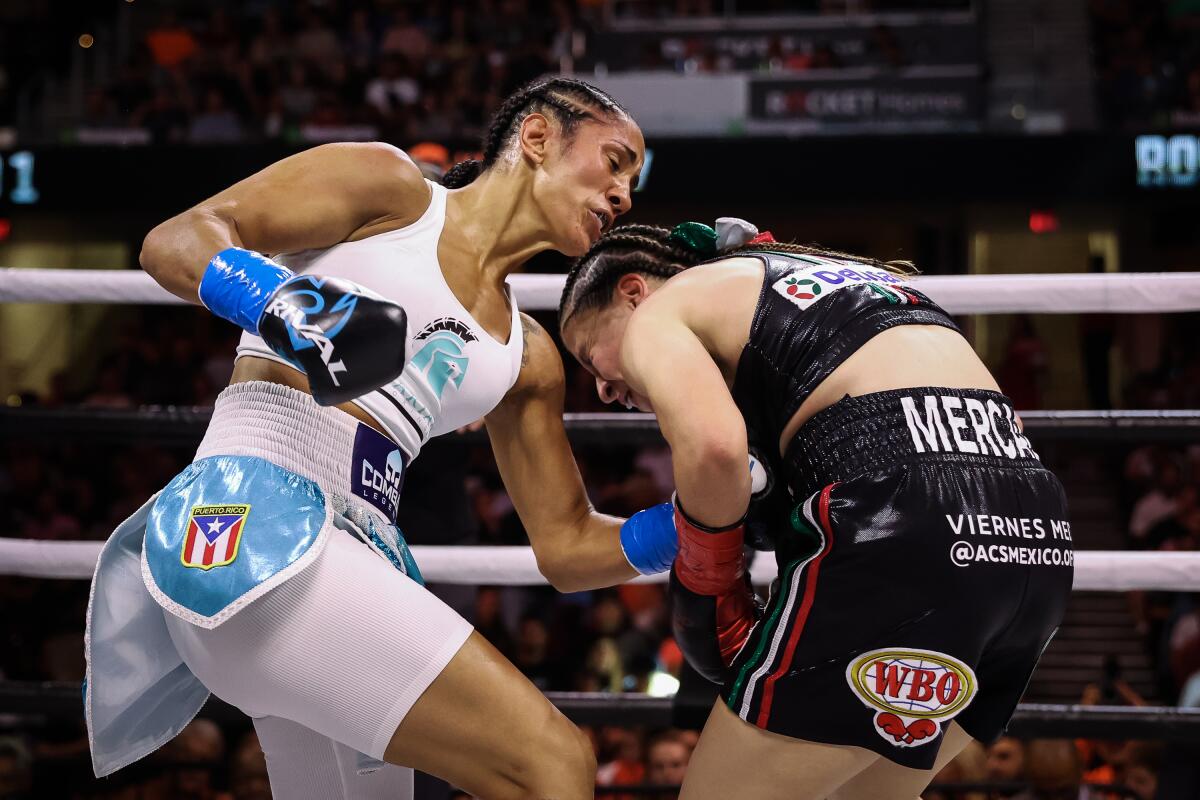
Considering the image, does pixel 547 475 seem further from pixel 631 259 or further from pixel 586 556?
pixel 631 259

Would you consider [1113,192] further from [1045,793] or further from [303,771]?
[303,771]

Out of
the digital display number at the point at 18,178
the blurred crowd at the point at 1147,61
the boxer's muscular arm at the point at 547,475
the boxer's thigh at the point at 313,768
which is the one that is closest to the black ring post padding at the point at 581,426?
the boxer's muscular arm at the point at 547,475

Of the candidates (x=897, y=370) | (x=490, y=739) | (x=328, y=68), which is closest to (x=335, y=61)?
(x=328, y=68)

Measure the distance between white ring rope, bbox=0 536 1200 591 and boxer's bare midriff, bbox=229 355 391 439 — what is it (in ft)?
2.13

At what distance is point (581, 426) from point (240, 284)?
110 centimetres

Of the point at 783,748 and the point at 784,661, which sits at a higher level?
the point at 784,661

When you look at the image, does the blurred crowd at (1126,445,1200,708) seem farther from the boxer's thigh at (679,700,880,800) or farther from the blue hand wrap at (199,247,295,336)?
the blue hand wrap at (199,247,295,336)

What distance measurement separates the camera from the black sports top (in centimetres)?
158

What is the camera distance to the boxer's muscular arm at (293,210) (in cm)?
153

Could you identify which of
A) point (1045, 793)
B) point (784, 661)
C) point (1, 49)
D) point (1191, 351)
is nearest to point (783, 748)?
point (784, 661)

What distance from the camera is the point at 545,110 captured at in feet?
6.42

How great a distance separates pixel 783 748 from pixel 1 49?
1089 centimetres

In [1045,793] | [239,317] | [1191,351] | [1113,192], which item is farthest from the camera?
[1191,351]

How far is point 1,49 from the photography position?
10406 mm
